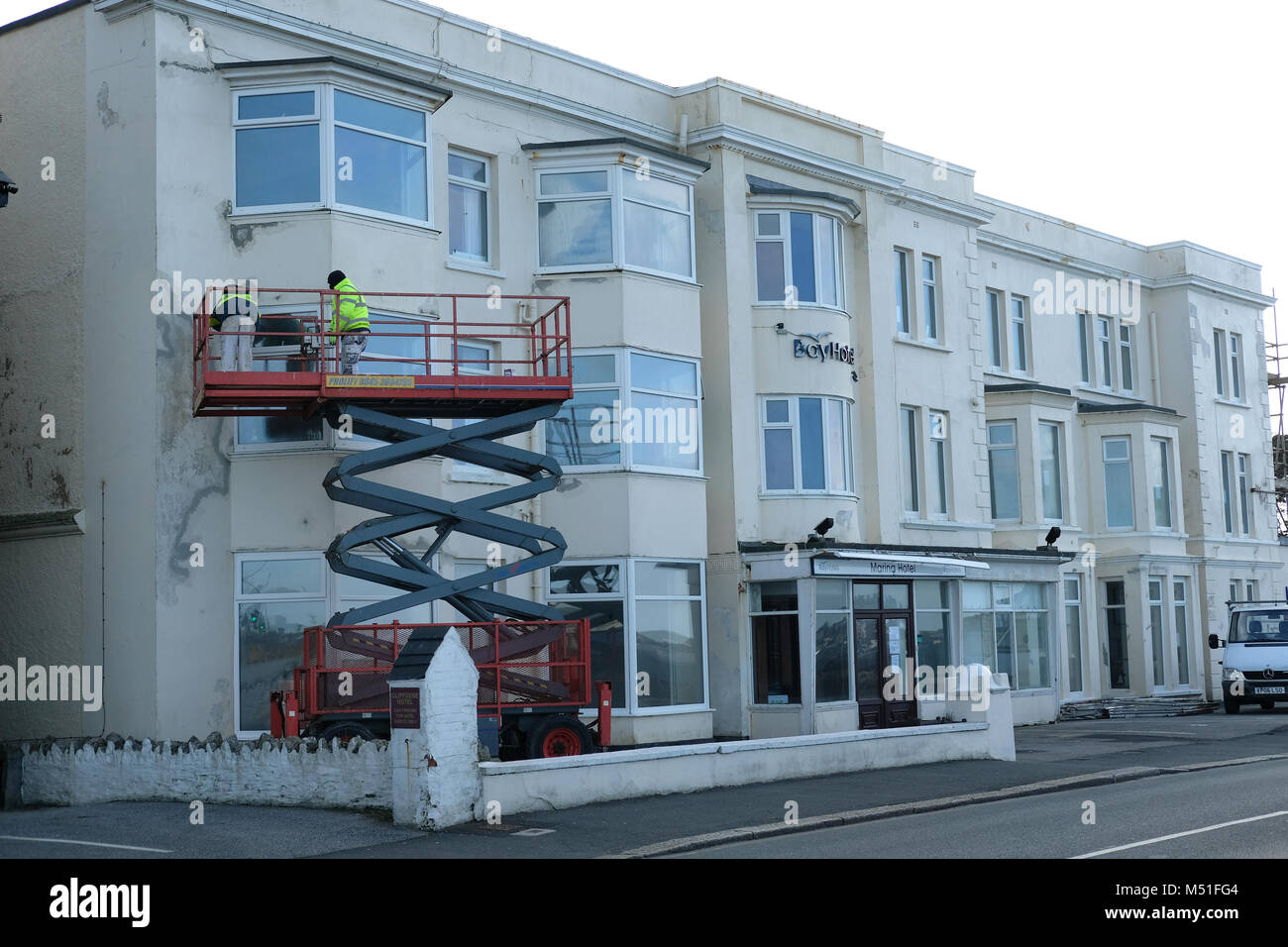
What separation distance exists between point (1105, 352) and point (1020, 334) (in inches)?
161

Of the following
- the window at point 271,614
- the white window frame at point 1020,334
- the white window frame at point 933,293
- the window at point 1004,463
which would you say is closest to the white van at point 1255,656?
the window at point 1004,463

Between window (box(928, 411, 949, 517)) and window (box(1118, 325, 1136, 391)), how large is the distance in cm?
935

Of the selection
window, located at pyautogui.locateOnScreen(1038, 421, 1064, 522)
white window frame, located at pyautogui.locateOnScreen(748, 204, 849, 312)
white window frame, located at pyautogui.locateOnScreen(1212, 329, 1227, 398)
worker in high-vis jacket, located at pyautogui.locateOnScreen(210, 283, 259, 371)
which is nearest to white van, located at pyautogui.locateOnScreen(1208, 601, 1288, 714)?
window, located at pyautogui.locateOnScreen(1038, 421, 1064, 522)

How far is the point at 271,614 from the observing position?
19.7 meters

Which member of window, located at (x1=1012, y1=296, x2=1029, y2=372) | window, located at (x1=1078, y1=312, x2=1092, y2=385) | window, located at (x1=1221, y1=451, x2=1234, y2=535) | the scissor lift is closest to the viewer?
the scissor lift

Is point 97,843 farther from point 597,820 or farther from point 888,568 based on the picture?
point 888,568

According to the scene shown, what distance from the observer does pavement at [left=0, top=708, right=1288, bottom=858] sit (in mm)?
13297

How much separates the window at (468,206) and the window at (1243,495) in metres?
25.2

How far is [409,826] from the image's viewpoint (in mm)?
14305

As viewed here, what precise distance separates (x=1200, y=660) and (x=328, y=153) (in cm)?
2625

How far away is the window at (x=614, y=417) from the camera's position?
76.1 feet

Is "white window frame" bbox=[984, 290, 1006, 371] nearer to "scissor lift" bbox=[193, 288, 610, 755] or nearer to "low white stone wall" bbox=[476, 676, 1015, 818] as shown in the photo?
"low white stone wall" bbox=[476, 676, 1015, 818]

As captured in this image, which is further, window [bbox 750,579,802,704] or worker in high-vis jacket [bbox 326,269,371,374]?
window [bbox 750,579,802,704]
